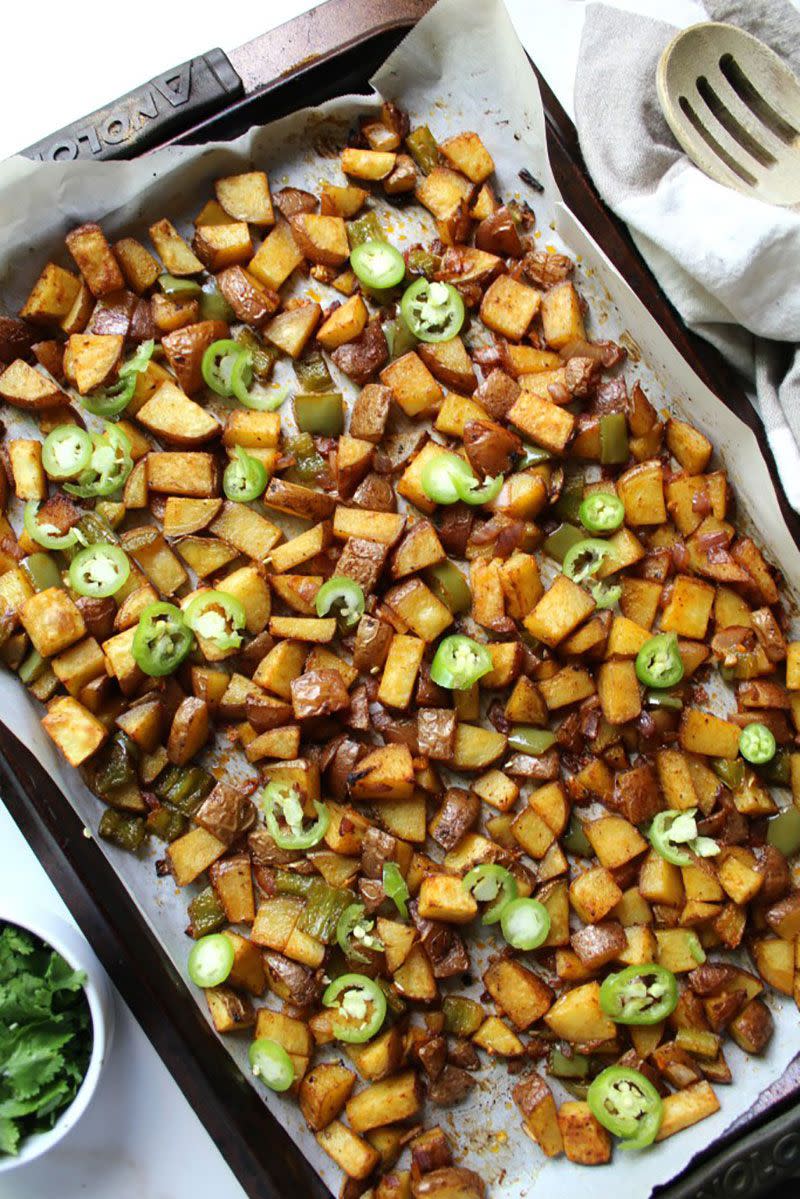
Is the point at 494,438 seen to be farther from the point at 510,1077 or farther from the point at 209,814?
the point at 510,1077

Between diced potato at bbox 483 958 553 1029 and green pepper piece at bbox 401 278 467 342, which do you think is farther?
green pepper piece at bbox 401 278 467 342

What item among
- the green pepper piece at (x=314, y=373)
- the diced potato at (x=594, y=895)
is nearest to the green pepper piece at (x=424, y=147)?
the green pepper piece at (x=314, y=373)

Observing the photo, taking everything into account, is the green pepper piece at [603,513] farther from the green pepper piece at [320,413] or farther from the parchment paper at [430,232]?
the green pepper piece at [320,413]

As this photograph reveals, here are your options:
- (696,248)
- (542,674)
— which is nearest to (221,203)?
(696,248)

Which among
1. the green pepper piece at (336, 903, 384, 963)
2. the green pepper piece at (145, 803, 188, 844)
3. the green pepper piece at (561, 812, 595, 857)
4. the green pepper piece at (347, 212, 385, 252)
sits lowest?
the green pepper piece at (561, 812, 595, 857)

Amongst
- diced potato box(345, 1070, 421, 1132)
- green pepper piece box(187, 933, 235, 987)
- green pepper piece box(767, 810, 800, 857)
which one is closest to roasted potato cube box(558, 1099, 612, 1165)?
diced potato box(345, 1070, 421, 1132)

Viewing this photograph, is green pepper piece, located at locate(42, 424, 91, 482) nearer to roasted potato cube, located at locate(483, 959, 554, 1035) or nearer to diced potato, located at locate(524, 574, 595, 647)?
diced potato, located at locate(524, 574, 595, 647)
